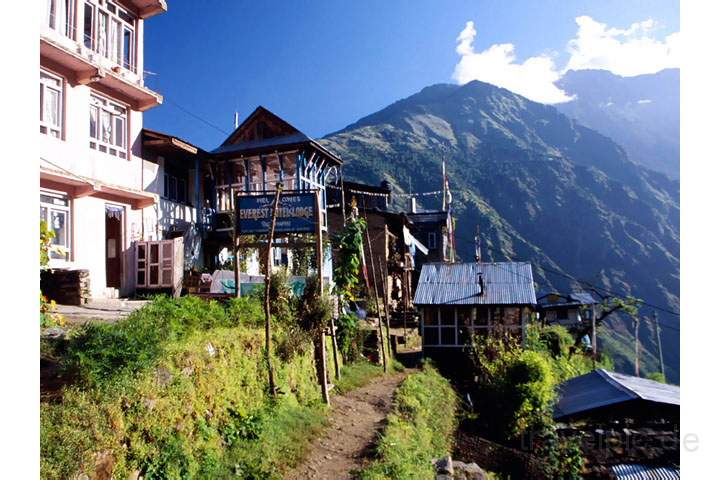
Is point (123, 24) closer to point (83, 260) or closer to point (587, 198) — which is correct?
point (83, 260)

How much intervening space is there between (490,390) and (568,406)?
262 cm

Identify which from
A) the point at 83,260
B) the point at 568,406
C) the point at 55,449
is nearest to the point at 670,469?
the point at 568,406

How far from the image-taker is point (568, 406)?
16.5m

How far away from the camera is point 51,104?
13250 millimetres

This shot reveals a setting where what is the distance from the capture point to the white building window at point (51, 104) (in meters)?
12.9

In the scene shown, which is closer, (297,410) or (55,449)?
(55,449)

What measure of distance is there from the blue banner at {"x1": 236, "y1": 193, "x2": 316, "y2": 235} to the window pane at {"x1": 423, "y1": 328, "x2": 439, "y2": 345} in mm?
12552

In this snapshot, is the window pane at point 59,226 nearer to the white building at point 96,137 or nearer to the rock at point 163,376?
the white building at point 96,137

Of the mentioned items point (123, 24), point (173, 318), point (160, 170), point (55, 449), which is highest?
point (123, 24)

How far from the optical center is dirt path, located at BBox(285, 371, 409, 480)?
8859mm

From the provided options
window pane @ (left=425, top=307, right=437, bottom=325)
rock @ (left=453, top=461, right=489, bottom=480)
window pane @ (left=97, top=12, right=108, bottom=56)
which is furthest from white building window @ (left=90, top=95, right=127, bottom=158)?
window pane @ (left=425, top=307, right=437, bottom=325)

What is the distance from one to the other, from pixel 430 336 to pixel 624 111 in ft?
432
